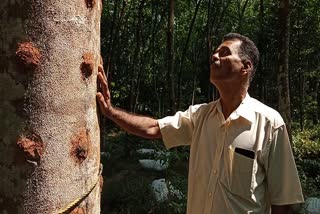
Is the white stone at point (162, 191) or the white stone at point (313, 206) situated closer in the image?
the white stone at point (162, 191)

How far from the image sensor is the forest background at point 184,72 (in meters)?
6.79

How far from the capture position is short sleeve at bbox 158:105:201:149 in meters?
2.34

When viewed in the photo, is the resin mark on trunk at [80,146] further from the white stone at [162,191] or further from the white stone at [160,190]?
the white stone at [160,190]

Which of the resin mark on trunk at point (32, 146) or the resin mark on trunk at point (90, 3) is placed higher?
the resin mark on trunk at point (90, 3)

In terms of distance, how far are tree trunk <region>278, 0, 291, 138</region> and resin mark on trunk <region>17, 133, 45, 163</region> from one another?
19.0 ft

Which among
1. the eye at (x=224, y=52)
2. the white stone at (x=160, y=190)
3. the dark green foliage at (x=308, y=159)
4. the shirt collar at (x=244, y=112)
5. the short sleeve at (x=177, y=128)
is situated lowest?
the dark green foliage at (x=308, y=159)

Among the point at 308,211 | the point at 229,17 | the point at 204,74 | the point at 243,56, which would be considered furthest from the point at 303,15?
the point at 243,56

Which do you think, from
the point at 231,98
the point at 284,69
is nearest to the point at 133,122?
the point at 231,98

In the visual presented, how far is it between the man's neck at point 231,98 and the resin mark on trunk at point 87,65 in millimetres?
1012

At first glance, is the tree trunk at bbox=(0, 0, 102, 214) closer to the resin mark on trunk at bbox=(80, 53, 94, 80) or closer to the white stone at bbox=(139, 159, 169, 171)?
the resin mark on trunk at bbox=(80, 53, 94, 80)

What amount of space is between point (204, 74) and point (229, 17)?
2470 millimetres

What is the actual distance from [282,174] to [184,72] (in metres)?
18.3

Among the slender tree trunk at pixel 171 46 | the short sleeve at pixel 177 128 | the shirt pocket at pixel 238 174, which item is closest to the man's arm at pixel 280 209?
the shirt pocket at pixel 238 174

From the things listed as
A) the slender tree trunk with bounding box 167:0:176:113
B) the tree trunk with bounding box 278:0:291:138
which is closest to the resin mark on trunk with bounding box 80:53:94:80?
the tree trunk with bounding box 278:0:291:138
